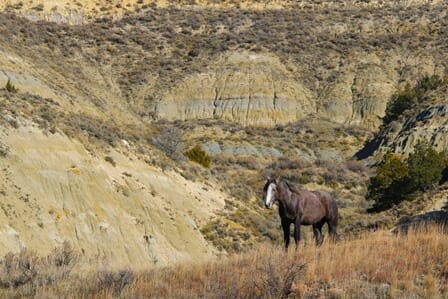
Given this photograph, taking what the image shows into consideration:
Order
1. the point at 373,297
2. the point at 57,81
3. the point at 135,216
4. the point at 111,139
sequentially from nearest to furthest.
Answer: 1. the point at 373,297
2. the point at 135,216
3. the point at 111,139
4. the point at 57,81

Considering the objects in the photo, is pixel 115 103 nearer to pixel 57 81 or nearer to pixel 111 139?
pixel 57 81

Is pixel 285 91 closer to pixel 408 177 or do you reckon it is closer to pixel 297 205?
pixel 408 177

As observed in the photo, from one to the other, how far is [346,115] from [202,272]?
220 ft

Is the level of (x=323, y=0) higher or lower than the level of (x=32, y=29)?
higher

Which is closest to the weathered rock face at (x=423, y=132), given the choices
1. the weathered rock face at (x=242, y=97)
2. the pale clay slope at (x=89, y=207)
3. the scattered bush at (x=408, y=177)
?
the scattered bush at (x=408, y=177)

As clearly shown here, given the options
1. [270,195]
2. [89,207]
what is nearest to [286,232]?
[270,195]

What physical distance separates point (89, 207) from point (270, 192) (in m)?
13.9

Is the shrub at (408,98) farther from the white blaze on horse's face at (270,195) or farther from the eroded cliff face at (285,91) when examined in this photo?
the white blaze on horse's face at (270,195)

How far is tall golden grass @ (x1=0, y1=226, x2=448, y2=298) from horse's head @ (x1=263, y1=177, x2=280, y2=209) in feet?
5.62

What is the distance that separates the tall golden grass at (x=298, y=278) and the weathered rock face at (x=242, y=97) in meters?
63.6

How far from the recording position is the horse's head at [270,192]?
12.1 m

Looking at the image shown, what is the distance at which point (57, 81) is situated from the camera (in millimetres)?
48031

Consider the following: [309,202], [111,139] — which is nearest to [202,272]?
[309,202]

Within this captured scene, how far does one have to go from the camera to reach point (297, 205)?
12.9 m
